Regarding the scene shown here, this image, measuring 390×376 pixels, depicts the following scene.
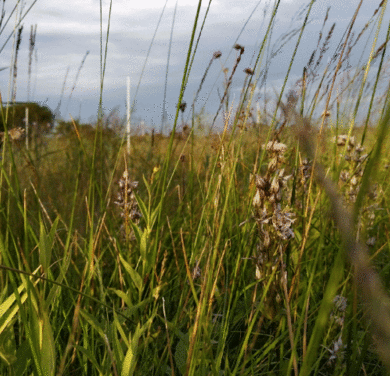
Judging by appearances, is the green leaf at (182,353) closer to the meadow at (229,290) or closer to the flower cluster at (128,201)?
the meadow at (229,290)

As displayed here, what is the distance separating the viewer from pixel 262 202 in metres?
1.23

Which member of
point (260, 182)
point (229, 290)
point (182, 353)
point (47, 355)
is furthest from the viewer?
point (229, 290)

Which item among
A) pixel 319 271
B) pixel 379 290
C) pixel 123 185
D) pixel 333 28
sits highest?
pixel 333 28

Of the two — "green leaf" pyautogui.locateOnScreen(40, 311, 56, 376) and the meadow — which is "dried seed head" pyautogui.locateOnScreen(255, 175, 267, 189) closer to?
the meadow

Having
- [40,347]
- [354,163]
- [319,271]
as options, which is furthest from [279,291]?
[354,163]

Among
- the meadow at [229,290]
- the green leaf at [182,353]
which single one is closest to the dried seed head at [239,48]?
the meadow at [229,290]

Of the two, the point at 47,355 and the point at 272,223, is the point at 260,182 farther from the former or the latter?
the point at 47,355

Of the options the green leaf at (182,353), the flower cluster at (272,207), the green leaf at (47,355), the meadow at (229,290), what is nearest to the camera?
the meadow at (229,290)

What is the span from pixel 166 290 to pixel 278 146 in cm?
79

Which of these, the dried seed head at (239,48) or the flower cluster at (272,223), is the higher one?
the dried seed head at (239,48)

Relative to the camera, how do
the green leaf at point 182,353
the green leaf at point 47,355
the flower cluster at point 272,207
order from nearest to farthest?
the green leaf at point 47,355 → the green leaf at point 182,353 → the flower cluster at point 272,207

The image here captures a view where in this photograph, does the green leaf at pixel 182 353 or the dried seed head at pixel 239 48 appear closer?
the green leaf at pixel 182 353

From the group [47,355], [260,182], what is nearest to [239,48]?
[260,182]

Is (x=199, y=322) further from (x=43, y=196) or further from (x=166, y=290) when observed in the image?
(x=43, y=196)
